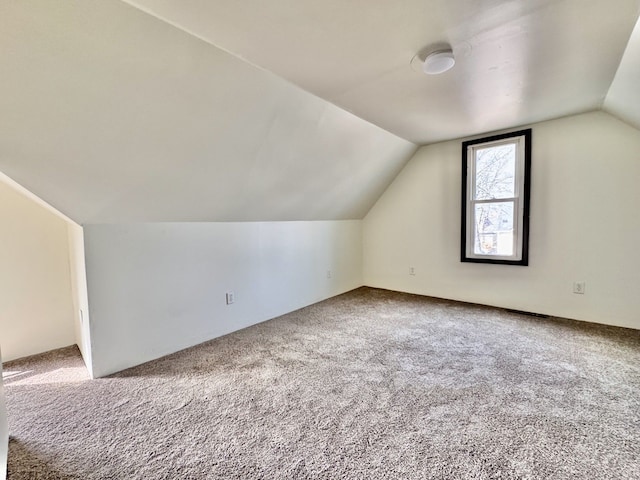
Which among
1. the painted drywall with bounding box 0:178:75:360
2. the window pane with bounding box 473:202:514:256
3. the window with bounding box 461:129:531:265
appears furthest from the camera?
the window pane with bounding box 473:202:514:256

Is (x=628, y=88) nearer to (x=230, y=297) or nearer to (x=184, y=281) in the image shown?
(x=230, y=297)

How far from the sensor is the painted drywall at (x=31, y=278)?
101 inches

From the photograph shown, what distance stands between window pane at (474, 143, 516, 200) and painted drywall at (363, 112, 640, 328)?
224mm

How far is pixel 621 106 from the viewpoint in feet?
8.46

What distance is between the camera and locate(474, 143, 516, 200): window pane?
3.52 meters

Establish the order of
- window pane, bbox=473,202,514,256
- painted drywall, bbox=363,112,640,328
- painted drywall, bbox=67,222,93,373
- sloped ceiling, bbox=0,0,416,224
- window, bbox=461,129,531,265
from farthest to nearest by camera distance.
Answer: window pane, bbox=473,202,514,256
window, bbox=461,129,531,265
painted drywall, bbox=363,112,640,328
painted drywall, bbox=67,222,93,373
sloped ceiling, bbox=0,0,416,224

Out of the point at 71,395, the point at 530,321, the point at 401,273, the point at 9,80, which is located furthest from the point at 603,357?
the point at 9,80

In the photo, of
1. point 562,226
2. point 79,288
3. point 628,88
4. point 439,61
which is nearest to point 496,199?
point 562,226

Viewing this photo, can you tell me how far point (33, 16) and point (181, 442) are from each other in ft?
6.62

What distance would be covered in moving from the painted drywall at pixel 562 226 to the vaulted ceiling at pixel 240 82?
346 millimetres

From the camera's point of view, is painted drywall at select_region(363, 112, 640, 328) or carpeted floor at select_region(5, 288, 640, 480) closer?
carpeted floor at select_region(5, 288, 640, 480)

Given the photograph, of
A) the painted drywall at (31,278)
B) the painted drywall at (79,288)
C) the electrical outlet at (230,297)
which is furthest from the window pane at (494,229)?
the painted drywall at (31,278)

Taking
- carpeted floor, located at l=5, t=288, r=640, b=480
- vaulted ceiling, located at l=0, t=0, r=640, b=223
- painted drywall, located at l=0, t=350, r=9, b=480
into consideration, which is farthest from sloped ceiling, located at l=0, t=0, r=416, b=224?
carpeted floor, located at l=5, t=288, r=640, b=480

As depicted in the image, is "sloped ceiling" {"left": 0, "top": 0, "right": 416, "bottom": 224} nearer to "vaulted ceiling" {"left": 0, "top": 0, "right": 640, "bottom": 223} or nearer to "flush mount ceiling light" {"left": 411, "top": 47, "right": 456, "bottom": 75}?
"vaulted ceiling" {"left": 0, "top": 0, "right": 640, "bottom": 223}
